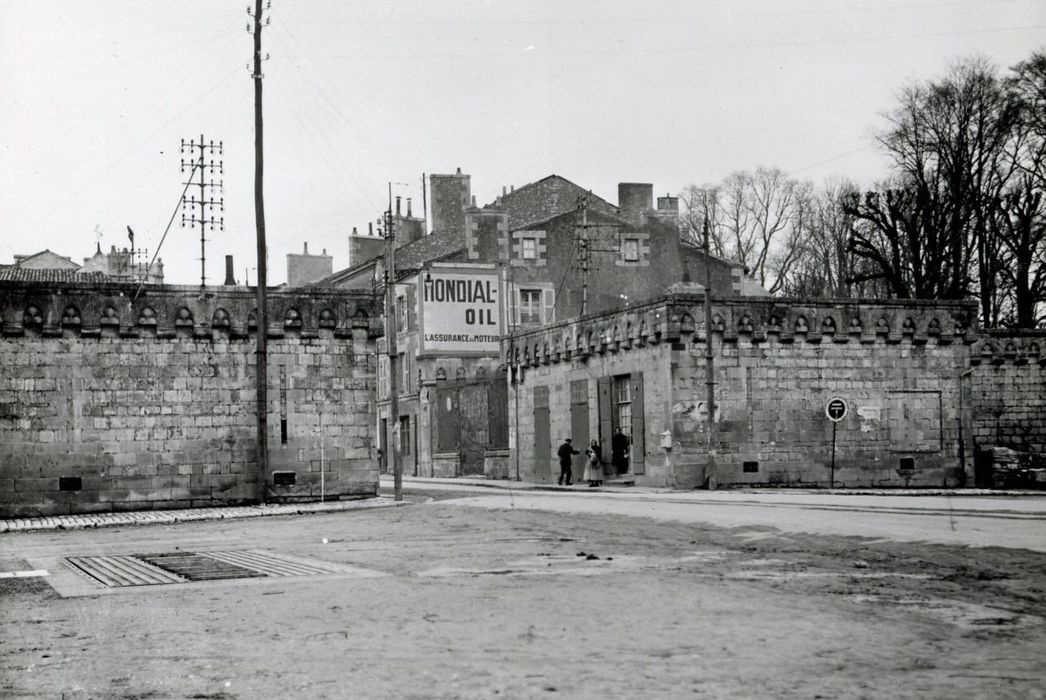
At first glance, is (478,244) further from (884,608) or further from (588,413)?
(884,608)

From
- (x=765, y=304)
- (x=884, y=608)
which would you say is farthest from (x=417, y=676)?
Answer: (x=765, y=304)

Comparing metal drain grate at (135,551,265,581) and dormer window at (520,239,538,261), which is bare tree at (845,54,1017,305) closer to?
dormer window at (520,239,538,261)

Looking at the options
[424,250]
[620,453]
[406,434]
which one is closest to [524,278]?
[424,250]

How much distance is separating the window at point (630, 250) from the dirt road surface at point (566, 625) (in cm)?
3816

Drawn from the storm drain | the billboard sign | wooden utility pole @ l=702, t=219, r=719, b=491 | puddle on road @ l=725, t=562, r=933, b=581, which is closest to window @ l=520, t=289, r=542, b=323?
the billboard sign

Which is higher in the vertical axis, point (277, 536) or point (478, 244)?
point (478, 244)

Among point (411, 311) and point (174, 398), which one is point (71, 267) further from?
point (174, 398)

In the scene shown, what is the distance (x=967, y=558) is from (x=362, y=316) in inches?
788

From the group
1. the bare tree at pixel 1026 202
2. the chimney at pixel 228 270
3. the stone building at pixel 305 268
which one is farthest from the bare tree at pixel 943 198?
the stone building at pixel 305 268

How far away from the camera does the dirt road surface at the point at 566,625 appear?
6816 mm

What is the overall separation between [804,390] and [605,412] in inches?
239

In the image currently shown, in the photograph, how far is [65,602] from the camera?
11062 mm

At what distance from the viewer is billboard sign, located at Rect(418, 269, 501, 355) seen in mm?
38438

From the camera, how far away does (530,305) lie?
5297 cm
